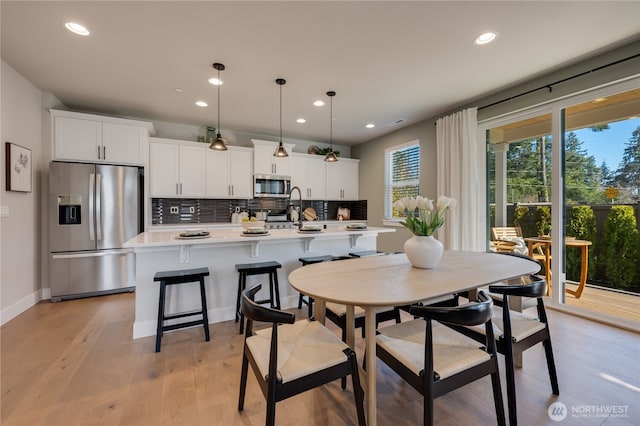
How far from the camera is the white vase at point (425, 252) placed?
5.99 ft

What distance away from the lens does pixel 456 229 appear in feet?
12.5

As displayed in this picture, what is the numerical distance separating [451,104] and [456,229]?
1.75 metres

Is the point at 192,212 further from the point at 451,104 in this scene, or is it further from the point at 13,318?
the point at 451,104

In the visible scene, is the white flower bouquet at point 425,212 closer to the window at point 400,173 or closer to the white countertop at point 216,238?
the white countertop at point 216,238

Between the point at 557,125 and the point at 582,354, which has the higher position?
the point at 557,125

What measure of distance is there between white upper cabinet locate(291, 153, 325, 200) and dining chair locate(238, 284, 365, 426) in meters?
4.09

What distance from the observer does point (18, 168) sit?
116 inches

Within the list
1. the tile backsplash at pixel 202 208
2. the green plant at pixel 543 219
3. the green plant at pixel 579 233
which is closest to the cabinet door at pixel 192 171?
the tile backsplash at pixel 202 208

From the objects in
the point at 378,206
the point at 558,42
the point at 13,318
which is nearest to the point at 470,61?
the point at 558,42

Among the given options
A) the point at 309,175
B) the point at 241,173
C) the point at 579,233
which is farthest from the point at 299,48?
the point at 579,233

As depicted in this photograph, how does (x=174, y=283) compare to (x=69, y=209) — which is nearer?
(x=174, y=283)

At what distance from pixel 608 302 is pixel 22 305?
634 centimetres

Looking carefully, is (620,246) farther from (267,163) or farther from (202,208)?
(202,208)

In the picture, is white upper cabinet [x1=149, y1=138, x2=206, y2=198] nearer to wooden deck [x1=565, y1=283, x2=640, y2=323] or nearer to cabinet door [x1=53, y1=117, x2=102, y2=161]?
cabinet door [x1=53, y1=117, x2=102, y2=161]
